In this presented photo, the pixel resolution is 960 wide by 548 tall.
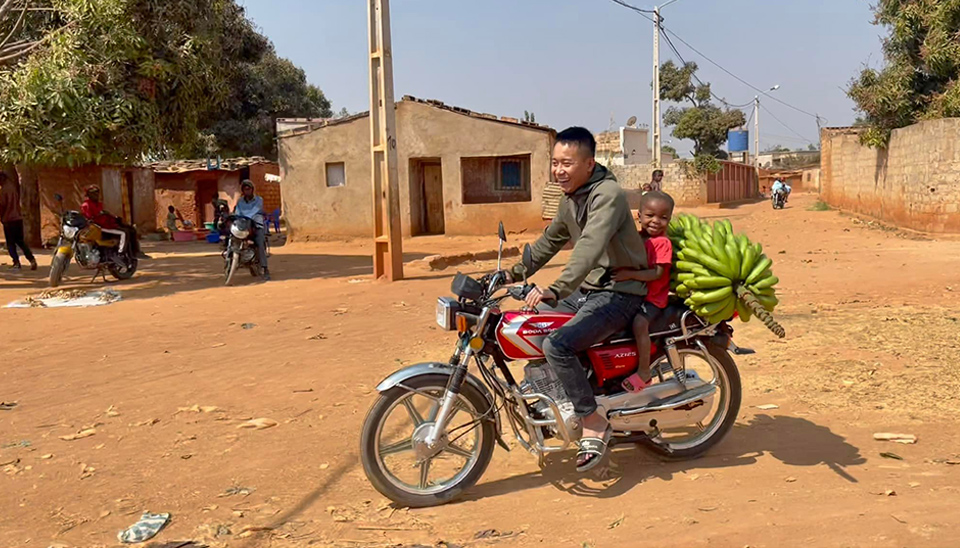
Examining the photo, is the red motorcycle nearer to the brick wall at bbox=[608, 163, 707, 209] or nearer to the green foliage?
the green foliage

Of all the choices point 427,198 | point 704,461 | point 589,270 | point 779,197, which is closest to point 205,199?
point 427,198

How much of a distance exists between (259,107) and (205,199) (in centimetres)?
675

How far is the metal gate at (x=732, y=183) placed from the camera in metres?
35.1

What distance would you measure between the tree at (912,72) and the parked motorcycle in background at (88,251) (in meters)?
18.6

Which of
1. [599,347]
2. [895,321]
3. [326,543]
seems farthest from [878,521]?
[895,321]

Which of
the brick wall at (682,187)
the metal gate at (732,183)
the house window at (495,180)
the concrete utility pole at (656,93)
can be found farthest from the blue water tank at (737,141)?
the house window at (495,180)

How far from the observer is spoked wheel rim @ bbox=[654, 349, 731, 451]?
4.03 meters

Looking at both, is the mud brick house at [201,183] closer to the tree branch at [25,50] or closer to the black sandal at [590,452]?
the tree branch at [25,50]

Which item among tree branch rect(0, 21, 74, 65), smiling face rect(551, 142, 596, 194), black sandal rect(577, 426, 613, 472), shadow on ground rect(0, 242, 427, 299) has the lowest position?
black sandal rect(577, 426, 613, 472)

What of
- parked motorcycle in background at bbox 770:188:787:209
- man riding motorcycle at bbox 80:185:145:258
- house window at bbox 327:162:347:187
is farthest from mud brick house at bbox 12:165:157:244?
parked motorcycle in background at bbox 770:188:787:209

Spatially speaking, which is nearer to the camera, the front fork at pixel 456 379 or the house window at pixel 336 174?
the front fork at pixel 456 379

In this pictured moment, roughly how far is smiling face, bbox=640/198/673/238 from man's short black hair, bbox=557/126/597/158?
18.4 inches

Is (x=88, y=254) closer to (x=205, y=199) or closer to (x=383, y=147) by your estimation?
(x=383, y=147)

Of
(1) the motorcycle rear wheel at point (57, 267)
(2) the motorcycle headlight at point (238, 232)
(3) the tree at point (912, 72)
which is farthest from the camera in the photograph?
(3) the tree at point (912, 72)
